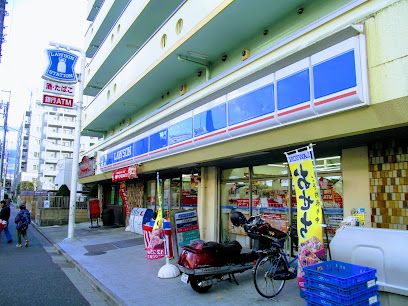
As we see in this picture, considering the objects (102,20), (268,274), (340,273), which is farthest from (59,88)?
(340,273)

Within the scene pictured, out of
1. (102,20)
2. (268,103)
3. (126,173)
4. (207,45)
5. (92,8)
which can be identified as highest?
(92,8)

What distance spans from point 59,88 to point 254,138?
34.1ft

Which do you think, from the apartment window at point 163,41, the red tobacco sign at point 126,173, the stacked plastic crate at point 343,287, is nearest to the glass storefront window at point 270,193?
the stacked plastic crate at point 343,287

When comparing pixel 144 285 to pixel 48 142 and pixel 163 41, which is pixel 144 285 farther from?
pixel 48 142

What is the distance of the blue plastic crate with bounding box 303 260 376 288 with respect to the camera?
4.27 metres

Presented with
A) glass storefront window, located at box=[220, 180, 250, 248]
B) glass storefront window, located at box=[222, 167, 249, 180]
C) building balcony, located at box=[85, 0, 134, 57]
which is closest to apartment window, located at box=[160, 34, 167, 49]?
glass storefront window, located at box=[222, 167, 249, 180]

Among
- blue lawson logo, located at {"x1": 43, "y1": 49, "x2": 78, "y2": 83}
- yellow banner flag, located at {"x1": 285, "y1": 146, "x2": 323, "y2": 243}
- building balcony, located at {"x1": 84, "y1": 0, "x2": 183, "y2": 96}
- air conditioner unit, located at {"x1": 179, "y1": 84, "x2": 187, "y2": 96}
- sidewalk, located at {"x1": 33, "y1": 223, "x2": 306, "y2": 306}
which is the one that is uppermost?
building balcony, located at {"x1": 84, "y1": 0, "x2": 183, "y2": 96}

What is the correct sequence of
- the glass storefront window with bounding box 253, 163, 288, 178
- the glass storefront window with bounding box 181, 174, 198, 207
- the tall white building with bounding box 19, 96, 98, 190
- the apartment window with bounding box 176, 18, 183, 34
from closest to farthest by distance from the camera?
the glass storefront window with bounding box 253, 163, 288, 178 < the apartment window with bounding box 176, 18, 183, 34 < the glass storefront window with bounding box 181, 174, 198, 207 < the tall white building with bounding box 19, 96, 98, 190

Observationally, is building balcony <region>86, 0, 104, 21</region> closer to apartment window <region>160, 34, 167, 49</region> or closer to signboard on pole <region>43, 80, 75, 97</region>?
signboard on pole <region>43, 80, 75, 97</region>

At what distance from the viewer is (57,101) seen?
49.4 ft

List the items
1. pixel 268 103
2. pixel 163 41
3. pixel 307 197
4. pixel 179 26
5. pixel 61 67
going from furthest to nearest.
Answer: pixel 61 67, pixel 163 41, pixel 179 26, pixel 268 103, pixel 307 197

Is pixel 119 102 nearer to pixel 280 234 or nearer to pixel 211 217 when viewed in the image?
pixel 211 217

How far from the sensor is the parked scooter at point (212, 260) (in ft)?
22.4

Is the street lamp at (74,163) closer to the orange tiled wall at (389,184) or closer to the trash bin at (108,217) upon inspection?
the trash bin at (108,217)
